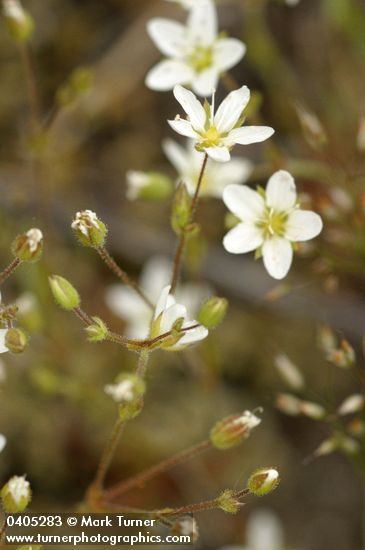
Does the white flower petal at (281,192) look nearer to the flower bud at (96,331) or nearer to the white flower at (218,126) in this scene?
the white flower at (218,126)

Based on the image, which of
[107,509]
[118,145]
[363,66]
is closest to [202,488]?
[107,509]

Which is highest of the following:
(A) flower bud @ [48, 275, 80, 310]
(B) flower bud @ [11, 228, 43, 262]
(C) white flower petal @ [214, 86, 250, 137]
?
(C) white flower petal @ [214, 86, 250, 137]

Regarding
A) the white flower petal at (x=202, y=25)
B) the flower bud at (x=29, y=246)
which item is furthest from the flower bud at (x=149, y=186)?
the flower bud at (x=29, y=246)

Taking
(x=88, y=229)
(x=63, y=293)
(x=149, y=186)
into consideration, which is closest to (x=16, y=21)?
(x=149, y=186)

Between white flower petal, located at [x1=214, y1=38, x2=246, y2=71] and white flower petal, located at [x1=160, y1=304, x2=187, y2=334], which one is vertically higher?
white flower petal, located at [x1=214, y1=38, x2=246, y2=71]

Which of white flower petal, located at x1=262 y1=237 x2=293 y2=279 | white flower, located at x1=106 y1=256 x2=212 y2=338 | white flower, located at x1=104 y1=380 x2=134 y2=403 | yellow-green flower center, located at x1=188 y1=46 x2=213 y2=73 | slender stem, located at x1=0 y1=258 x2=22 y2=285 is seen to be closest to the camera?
white flower, located at x1=104 y1=380 x2=134 y2=403

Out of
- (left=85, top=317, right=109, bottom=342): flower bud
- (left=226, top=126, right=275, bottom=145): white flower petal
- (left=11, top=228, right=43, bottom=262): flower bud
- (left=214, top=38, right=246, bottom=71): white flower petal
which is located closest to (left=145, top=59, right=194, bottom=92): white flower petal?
(left=214, top=38, right=246, bottom=71): white flower petal

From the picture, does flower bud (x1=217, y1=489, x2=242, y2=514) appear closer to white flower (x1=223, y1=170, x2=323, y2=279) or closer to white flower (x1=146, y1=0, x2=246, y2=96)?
white flower (x1=223, y1=170, x2=323, y2=279)

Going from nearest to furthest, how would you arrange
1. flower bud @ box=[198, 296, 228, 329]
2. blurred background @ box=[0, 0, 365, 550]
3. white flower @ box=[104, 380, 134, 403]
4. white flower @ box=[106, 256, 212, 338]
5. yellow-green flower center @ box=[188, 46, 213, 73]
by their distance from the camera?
white flower @ box=[104, 380, 134, 403] < flower bud @ box=[198, 296, 228, 329] < yellow-green flower center @ box=[188, 46, 213, 73] < white flower @ box=[106, 256, 212, 338] < blurred background @ box=[0, 0, 365, 550]
